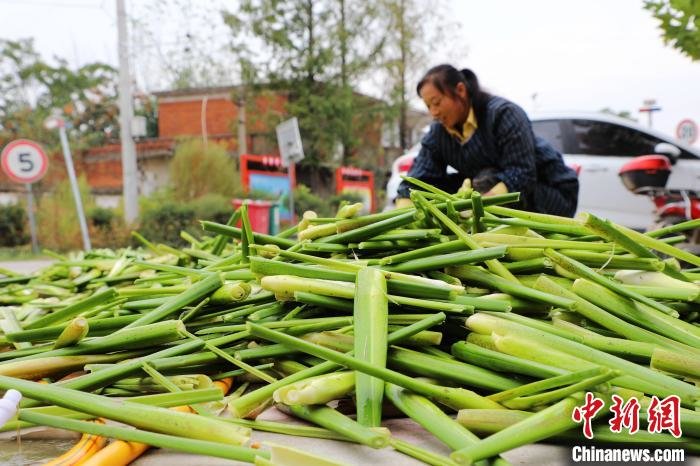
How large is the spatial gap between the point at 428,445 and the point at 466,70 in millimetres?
2226

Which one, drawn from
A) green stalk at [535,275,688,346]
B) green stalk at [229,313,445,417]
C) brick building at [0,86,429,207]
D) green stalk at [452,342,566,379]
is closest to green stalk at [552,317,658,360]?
green stalk at [535,275,688,346]

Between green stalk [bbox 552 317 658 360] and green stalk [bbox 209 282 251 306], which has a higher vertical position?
green stalk [bbox 209 282 251 306]

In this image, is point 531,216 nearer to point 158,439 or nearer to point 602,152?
point 158,439

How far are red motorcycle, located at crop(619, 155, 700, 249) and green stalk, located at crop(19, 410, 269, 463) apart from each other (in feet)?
12.3

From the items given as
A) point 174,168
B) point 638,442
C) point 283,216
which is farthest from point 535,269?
point 174,168

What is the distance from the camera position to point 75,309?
4.00ft

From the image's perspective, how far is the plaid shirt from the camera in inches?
103

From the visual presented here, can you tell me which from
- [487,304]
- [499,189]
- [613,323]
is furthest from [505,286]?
[499,189]

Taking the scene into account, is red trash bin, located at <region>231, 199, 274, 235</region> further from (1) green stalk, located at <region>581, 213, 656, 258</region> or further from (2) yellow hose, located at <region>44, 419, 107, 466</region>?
(2) yellow hose, located at <region>44, 419, 107, 466</region>

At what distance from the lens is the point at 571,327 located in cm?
103

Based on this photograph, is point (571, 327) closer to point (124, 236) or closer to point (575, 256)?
point (575, 256)

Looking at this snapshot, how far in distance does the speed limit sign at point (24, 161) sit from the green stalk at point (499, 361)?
8050 mm

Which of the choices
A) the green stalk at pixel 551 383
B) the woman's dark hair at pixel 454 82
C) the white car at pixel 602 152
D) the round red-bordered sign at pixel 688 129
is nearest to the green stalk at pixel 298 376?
the green stalk at pixel 551 383

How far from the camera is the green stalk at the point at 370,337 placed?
0.87 metres
